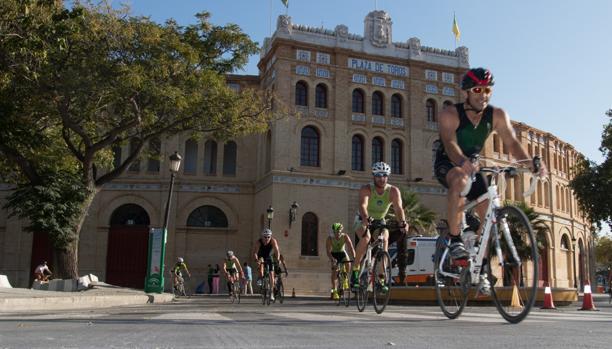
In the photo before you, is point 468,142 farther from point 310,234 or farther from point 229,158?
point 229,158

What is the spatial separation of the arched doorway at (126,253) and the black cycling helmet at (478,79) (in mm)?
31808

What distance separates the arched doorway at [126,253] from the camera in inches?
1373

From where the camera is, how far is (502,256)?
192 inches

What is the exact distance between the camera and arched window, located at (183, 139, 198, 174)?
1437 inches

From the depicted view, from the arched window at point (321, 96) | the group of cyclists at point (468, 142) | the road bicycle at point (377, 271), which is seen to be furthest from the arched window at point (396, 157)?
the group of cyclists at point (468, 142)

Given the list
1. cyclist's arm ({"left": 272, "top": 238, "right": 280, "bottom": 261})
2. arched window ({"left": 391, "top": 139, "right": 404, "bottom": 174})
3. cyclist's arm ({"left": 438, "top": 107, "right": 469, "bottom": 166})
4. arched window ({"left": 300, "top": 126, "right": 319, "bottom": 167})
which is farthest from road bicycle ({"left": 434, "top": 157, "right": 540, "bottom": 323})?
arched window ({"left": 391, "top": 139, "right": 404, "bottom": 174})

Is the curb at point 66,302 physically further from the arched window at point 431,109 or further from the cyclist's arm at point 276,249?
the arched window at point 431,109

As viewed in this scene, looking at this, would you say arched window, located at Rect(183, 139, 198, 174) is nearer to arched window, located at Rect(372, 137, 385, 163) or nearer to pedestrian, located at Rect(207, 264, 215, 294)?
pedestrian, located at Rect(207, 264, 215, 294)

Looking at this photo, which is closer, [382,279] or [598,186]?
[382,279]

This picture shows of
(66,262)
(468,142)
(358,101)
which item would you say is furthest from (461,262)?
(358,101)

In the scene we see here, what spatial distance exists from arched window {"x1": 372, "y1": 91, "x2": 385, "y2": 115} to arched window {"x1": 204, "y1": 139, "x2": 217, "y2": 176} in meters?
10.0

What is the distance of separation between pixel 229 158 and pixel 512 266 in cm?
3308

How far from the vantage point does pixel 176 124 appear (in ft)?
70.5

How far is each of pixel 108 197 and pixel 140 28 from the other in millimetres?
17757
